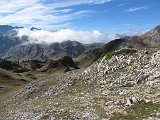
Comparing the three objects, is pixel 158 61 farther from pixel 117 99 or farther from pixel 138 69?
pixel 117 99

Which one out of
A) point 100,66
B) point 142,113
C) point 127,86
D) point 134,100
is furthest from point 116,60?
point 142,113

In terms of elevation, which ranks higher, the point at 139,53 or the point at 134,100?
the point at 139,53

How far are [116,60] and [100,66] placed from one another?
3872 millimetres

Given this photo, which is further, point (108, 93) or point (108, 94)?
point (108, 93)

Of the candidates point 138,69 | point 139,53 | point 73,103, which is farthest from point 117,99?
point 139,53

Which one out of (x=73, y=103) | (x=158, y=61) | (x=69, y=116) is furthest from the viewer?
(x=158, y=61)

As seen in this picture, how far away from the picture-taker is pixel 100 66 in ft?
232

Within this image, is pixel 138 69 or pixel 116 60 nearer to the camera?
pixel 138 69

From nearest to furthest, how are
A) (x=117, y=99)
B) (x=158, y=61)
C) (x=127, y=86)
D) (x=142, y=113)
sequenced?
1. (x=142, y=113)
2. (x=117, y=99)
3. (x=127, y=86)
4. (x=158, y=61)

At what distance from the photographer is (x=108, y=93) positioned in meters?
48.2

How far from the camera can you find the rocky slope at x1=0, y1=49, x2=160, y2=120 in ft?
122

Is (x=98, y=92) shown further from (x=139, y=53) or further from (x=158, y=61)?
(x=139, y=53)

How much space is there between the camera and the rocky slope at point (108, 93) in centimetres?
3725

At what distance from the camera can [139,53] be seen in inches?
2628
